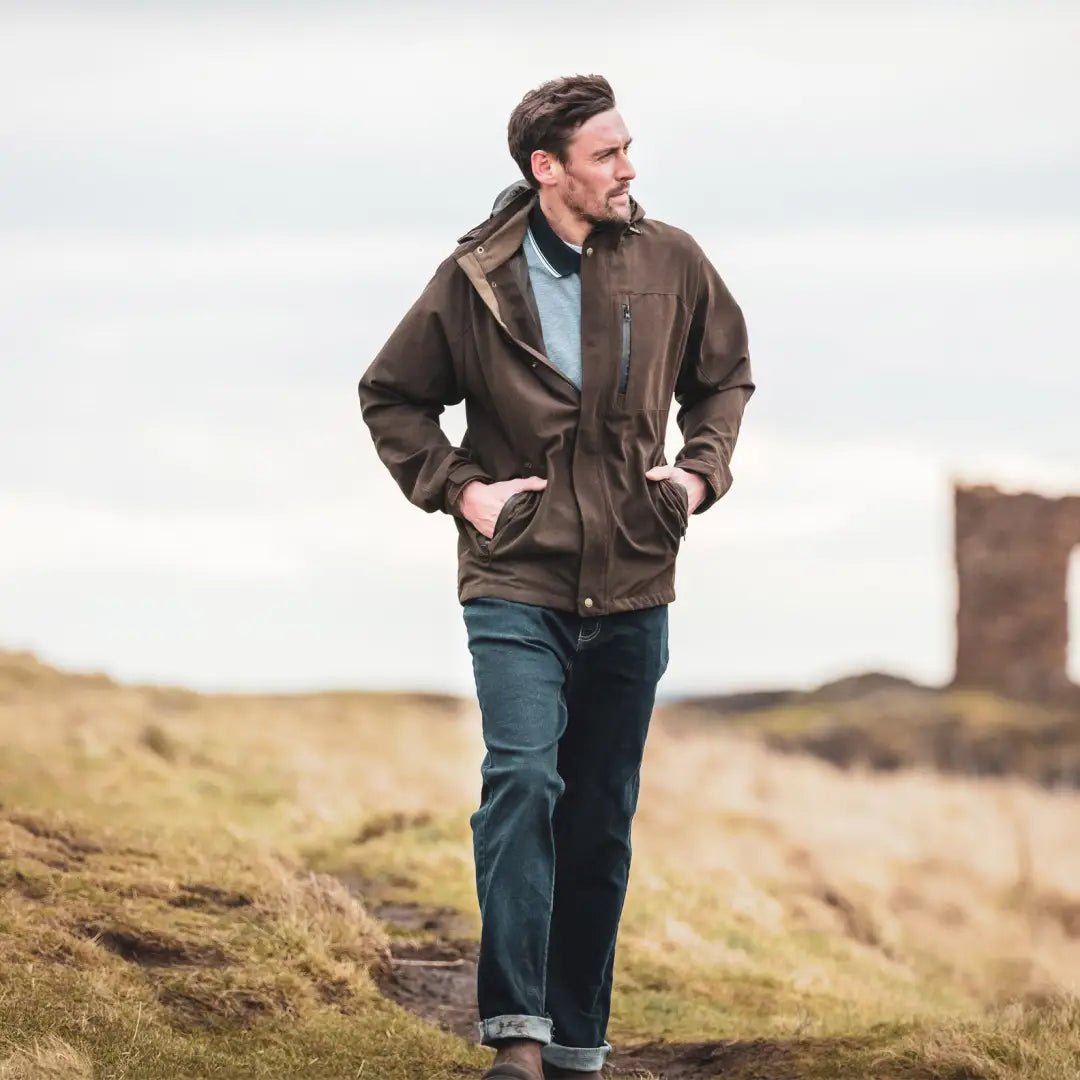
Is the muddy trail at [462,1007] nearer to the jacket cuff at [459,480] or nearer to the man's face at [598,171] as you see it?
the jacket cuff at [459,480]

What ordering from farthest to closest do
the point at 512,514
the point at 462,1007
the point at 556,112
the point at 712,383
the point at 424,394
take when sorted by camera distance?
the point at 462,1007 < the point at 712,383 < the point at 424,394 < the point at 556,112 < the point at 512,514

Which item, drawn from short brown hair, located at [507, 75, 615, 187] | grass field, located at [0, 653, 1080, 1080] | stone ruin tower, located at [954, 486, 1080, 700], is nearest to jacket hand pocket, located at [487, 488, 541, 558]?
short brown hair, located at [507, 75, 615, 187]

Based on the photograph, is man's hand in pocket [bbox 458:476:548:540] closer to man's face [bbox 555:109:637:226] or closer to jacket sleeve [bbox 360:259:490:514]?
jacket sleeve [bbox 360:259:490:514]

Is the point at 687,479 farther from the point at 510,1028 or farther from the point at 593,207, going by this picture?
the point at 510,1028

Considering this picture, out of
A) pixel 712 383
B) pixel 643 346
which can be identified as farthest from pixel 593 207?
pixel 712 383

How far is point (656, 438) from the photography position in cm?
500

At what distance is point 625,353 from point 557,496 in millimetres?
477

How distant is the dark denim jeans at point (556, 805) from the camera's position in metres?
4.67

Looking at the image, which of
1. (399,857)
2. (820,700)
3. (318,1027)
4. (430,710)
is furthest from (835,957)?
(820,700)

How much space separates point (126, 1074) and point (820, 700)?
22195 mm

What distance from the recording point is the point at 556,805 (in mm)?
5047

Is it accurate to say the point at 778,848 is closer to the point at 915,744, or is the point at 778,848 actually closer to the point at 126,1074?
the point at 126,1074

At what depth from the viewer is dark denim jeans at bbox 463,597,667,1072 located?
15.3ft

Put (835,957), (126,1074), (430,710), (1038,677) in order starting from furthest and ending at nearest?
(1038,677), (430,710), (835,957), (126,1074)
